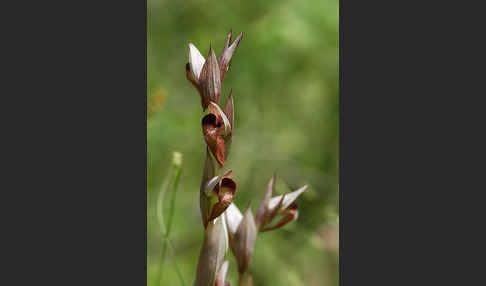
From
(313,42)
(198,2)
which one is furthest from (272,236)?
(198,2)

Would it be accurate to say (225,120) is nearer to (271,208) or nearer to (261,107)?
(271,208)

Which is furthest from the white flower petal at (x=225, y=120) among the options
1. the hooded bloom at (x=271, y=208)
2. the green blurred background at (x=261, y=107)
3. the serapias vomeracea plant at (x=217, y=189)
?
the green blurred background at (x=261, y=107)

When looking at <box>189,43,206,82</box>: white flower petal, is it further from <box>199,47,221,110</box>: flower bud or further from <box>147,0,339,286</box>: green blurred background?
<box>147,0,339,286</box>: green blurred background

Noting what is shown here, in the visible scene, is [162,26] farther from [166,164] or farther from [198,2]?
[166,164]

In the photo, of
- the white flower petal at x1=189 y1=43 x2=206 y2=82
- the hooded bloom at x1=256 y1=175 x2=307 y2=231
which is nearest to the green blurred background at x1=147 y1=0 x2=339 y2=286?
the hooded bloom at x1=256 y1=175 x2=307 y2=231

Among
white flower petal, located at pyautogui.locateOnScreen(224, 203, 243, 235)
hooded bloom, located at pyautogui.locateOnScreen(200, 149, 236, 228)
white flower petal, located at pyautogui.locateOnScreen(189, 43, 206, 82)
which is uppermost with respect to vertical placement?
white flower petal, located at pyautogui.locateOnScreen(189, 43, 206, 82)

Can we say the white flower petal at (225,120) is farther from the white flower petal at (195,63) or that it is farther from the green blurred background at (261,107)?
the green blurred background at (261,107)

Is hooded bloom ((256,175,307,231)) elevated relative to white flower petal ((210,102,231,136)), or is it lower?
lower

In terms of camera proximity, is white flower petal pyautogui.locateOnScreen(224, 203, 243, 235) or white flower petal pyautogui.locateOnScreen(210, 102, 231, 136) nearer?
white flower petal pyautogui.locateOnScreen(210, 102, 231, 136)
